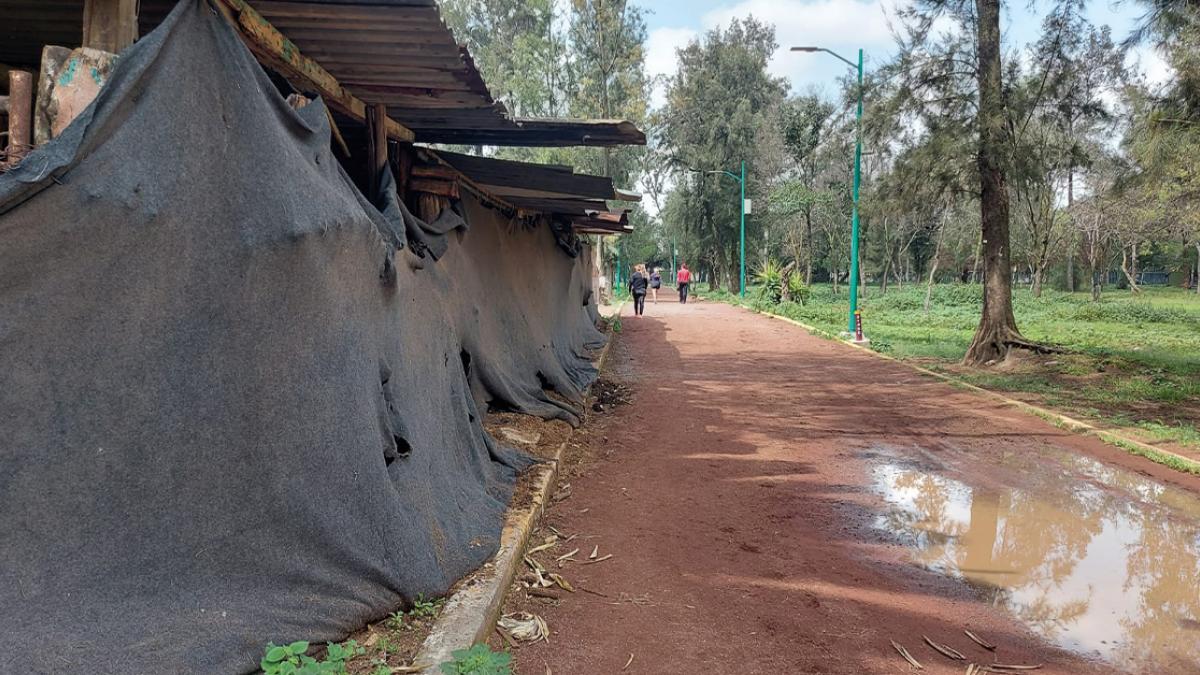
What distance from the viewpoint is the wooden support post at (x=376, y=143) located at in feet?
17.2

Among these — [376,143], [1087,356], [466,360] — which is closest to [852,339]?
[1087,356]

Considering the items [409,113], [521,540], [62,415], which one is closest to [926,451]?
[521,540]

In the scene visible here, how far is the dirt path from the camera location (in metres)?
3.63

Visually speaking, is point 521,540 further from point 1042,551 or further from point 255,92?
point 1042,551

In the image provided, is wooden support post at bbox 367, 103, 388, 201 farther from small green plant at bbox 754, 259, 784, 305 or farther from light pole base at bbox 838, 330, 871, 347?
small green plant at bbox 754, 259, 784, 305

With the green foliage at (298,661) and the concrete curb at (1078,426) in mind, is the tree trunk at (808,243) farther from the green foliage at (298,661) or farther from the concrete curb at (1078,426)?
the green foliage at (298,661)

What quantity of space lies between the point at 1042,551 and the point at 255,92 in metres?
5.38

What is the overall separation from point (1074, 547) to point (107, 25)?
6239mm

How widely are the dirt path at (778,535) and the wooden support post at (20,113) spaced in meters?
2.91

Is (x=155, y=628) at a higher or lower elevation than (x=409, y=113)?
lower

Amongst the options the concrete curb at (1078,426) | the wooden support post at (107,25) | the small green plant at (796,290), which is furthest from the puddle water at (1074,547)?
the small green plant at (796,290)

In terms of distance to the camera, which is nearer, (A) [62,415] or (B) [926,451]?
(A) [62,415]

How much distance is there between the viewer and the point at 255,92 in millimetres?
3148

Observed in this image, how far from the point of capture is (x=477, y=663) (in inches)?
112
